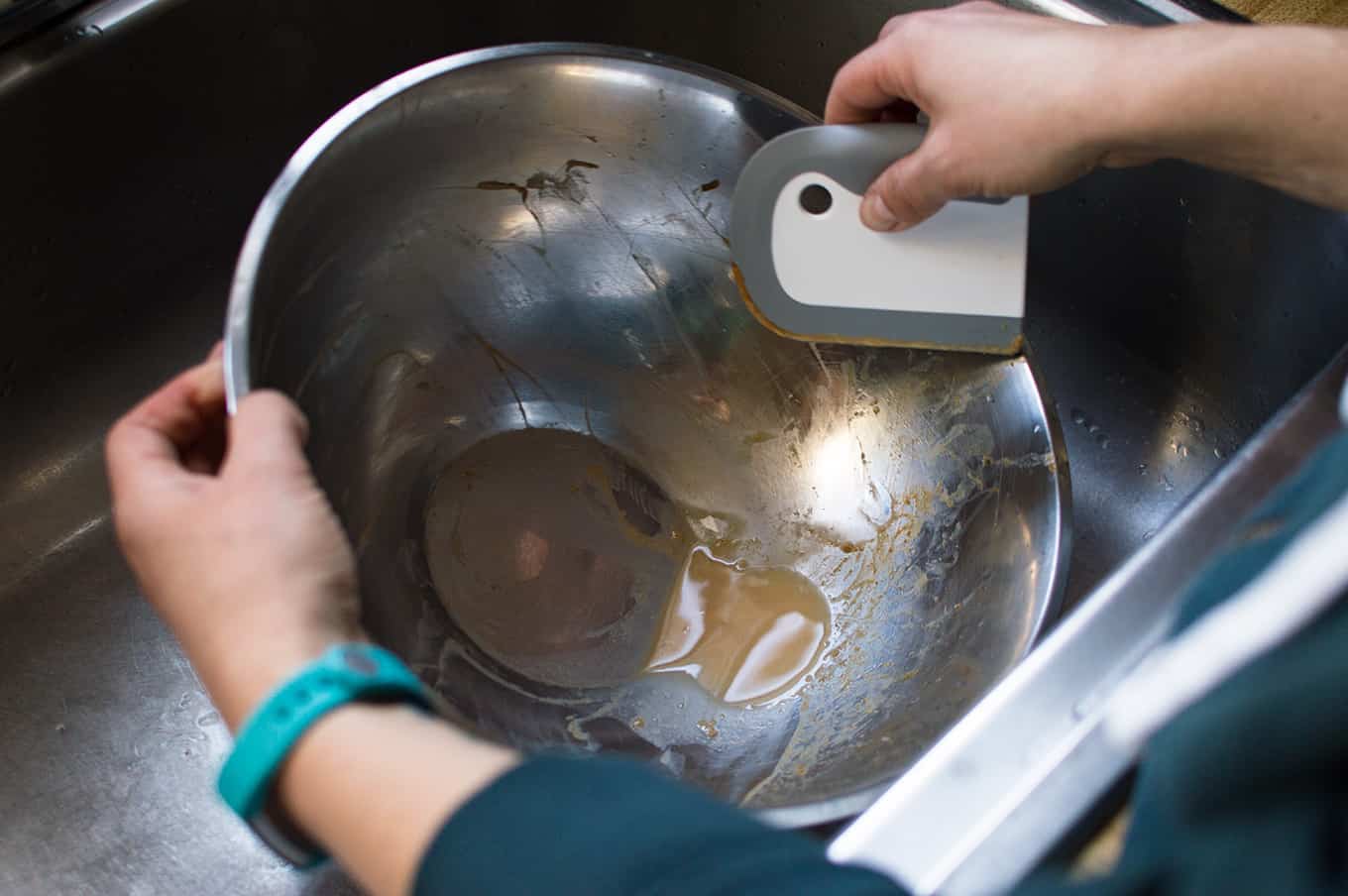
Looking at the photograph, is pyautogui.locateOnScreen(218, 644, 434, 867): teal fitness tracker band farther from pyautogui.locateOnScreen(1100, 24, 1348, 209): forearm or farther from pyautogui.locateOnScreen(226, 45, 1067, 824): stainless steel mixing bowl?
pyautogui.locateOnScreen(1100, 24, 1348, 209): forearm

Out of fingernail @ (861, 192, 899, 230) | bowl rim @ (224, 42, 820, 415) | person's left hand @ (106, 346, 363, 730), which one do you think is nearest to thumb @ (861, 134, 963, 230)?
fingernail @ (861, 192, 899, 230)

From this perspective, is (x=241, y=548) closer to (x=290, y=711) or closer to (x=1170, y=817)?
(x=290, y=711)

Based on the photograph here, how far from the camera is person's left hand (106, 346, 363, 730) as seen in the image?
0.38 m

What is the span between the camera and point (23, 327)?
2.47 feet

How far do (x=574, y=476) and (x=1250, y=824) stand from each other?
0.55m

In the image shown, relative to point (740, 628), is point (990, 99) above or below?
above

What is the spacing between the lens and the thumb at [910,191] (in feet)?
1.79

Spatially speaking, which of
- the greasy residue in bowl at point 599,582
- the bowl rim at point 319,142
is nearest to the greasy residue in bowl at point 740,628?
the greasy residue in bowl at point 599,582

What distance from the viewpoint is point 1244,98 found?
1.63ft

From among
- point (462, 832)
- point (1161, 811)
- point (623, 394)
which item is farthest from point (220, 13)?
point (1161, 811)

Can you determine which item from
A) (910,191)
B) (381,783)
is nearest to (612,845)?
(381,783)

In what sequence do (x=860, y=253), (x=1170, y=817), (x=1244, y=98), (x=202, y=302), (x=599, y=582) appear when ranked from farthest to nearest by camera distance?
(x=202, y=302)
(x=599, y=582)
(x=860, y=253)
(x=1244, y=98)
(x=1170, y=817)

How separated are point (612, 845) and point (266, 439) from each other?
9.4 inches

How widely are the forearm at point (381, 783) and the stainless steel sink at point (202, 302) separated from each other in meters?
0.41
